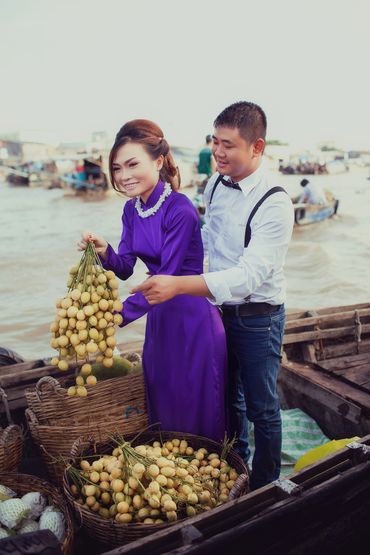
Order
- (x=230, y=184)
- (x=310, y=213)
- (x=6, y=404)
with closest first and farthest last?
(x=230, y=184), (x=6, y=404), (x=310, y=213)

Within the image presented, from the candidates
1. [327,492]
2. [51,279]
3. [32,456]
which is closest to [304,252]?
[51,279]

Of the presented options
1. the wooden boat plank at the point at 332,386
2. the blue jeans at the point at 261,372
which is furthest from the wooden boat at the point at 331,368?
the blue jeans at the point at 261,372

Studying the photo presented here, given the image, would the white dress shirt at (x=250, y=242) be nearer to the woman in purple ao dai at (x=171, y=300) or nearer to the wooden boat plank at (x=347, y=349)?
the woman in purple ao dai at (x=171, y=300)

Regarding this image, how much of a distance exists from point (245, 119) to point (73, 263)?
11019mm

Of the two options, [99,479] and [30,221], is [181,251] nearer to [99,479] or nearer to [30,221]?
[99,479]

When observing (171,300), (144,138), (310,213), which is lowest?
(310,213)

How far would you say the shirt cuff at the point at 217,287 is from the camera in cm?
237

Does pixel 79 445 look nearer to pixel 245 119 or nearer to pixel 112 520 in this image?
pixel 112 520

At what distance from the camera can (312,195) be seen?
16.6 metres

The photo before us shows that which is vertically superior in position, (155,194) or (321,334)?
(155,194)

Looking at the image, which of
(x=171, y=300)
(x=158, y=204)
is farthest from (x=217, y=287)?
(x=158, y=204)

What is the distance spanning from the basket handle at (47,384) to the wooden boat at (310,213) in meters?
13.9

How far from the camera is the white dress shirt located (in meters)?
2.40

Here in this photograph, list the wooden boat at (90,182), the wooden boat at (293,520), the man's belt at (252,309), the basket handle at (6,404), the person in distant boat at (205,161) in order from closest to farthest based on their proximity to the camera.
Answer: the wooden boat at (293,520), the man's belt at (252,309), the basket handle at (6,404), the person in distant boat at (205,161), the wooden boat at (90,182)
